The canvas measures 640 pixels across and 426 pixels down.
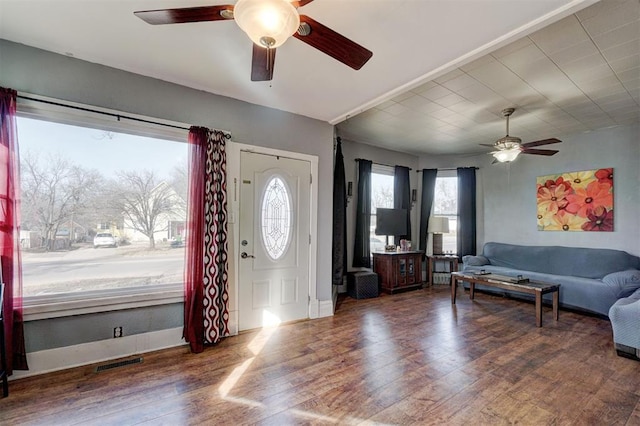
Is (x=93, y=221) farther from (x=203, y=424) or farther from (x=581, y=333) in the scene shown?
(x=581, y=333)

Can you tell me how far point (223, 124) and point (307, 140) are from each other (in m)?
1.12

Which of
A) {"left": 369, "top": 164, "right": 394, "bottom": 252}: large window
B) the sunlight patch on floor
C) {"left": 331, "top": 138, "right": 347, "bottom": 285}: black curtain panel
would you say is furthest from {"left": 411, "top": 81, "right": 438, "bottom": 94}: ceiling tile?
the sunlight patch on floor

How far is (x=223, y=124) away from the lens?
10.9ft

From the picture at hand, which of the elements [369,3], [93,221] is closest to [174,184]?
[93,221]

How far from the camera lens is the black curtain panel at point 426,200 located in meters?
6.47

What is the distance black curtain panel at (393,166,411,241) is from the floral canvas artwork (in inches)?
92.1

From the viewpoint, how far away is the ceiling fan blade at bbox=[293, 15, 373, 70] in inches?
60.4

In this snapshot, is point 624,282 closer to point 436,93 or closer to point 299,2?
point 436,93

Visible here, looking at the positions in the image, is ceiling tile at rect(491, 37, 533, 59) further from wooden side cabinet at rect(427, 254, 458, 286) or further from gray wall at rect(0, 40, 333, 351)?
wooden side cabinet at rect(427, 254, 458, 286)

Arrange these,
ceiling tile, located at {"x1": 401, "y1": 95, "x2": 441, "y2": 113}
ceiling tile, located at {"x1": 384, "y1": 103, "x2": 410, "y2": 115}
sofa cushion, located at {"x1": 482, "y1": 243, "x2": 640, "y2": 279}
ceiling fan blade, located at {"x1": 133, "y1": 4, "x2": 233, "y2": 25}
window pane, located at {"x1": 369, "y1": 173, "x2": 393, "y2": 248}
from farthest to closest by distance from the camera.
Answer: window pane, located at {"x1": 369, "y1": 173, "x2": 393, "y2": 248} → sofa cushion, located at {"x1": 482, "y1": 243, "x2": 640, "y2": 279} → ceiling tile, located at {"x1": 384, "y1": 103, "x2": 410, "y2": 115} → ceiling tile, located at {"x1": 401, "y1": 95, "x2": 441, "y2": 113} → ceiling fan blade, located at {"x1": 133, "y1": 4, "x2": 233, "y2": 25}

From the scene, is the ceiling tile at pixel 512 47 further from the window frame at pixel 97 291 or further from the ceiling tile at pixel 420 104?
the window frame at pixel 97 291

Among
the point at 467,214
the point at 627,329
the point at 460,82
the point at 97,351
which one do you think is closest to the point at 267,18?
the point at 460,82

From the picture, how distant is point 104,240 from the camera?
2.82 m

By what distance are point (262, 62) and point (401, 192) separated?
4.96m
